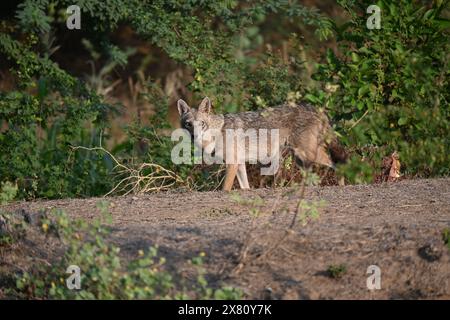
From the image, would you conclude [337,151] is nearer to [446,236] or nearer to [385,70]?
[385,70]

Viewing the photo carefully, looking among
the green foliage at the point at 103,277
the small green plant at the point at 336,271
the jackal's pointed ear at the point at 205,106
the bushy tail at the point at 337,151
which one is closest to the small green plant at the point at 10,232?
the green foliage at the point at 103,277

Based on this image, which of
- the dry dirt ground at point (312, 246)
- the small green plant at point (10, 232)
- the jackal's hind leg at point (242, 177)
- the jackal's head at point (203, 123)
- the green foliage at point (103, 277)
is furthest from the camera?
the jackal's head at point (203, 123)

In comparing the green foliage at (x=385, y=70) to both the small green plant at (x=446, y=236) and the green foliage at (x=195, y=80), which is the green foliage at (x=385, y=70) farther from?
the small green plant at (x=446, y=236)

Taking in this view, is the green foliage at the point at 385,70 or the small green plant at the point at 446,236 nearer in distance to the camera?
the small green plant at the point at 446,236

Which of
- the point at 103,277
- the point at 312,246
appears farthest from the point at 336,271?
the point at 103,277

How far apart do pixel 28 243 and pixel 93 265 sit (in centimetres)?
112

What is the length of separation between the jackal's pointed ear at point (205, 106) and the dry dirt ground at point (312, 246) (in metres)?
2.37

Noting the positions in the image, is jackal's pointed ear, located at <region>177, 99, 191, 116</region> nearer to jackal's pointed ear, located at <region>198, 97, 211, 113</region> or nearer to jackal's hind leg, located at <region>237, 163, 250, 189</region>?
jackal's pointed ear, located at <region>198, 97, 211, 113</region>

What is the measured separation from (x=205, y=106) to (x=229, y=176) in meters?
0.86

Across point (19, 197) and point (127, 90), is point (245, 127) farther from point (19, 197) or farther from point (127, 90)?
point (127, 90)

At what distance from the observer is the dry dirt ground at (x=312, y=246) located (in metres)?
5.56

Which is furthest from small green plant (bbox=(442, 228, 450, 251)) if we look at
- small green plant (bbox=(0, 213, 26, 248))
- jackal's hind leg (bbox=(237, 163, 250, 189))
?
jackal's hind leg (bbox=(237, 163, 250, 189))

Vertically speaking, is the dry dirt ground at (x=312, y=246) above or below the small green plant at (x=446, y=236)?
below

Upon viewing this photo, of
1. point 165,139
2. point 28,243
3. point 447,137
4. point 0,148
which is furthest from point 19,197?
point 447,137
